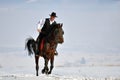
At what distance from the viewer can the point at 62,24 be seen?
23.3 meters

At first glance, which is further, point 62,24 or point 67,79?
point 62,24

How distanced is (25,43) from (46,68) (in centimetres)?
174

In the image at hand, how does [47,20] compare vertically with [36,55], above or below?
above

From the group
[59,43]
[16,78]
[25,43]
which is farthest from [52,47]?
[16,78]

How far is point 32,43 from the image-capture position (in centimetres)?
2461

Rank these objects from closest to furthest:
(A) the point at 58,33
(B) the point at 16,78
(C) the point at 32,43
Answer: (B) the point at 16,78 < (A) the point at 58,33 < (C) the point at 32,43

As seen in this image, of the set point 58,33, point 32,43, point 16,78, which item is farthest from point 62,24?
point 16,78

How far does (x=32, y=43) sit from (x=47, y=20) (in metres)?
1.48

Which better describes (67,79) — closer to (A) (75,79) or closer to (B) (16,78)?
(A) (75,79)

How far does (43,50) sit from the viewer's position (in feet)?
78.1

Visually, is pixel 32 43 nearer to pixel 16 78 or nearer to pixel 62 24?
pixel 62 24

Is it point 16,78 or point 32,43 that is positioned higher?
point 32,43

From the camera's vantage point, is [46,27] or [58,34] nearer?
[58,34]

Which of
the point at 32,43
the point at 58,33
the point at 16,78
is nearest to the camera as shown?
the point at 16,78
